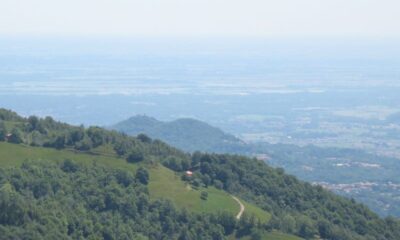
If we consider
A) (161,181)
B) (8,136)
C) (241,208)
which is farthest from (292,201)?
(8,136)

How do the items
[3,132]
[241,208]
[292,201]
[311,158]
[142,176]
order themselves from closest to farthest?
1. [241,208]
2. [142,176]
3. [292,201]
4. [3,132]
5. [311,158]

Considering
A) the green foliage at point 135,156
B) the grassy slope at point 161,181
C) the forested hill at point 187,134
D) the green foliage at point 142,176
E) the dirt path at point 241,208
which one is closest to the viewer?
the dirt path at point 241,208

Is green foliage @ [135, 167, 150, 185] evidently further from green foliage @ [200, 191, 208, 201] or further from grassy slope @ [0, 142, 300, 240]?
green foliage @ [200, 191, 208, 201]

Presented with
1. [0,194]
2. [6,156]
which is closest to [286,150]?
[6,156]

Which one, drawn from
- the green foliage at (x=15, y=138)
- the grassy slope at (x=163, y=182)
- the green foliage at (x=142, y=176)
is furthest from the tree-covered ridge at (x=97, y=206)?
the green foliage at (x=15, y=138)

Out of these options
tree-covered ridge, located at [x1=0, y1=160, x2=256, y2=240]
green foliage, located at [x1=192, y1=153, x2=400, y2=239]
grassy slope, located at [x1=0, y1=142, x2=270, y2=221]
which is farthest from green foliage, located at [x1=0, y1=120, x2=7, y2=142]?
green foliage, located at [x1=192, y1=153, x2=400, y2=239]

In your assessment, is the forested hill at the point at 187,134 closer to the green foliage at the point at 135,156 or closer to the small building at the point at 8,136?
the green foliage at the point at 135,156

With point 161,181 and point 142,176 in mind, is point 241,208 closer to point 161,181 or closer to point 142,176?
point 161,181
